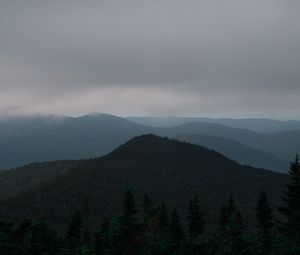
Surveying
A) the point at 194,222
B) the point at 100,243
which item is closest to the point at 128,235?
the point at 100,243

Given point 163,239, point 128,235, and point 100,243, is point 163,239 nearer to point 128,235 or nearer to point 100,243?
point 128,235

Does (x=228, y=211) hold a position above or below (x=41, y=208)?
above

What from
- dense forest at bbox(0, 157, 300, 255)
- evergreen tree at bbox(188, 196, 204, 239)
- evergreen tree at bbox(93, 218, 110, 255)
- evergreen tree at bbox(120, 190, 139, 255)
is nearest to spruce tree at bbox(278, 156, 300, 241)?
dense forest at bbox(0, 157, 300, 255)

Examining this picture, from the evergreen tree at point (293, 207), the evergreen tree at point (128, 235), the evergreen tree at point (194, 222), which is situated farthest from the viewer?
the evergreen tree at point (194, 222)

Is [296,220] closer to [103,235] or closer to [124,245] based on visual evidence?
[124,245]

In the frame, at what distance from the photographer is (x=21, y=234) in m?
58.4

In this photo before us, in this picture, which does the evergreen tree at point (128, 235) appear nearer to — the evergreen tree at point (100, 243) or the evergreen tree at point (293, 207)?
the evergreen tree at point (100, 243)

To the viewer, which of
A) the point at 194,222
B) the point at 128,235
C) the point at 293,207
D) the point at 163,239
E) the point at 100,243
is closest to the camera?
the point at 293,207

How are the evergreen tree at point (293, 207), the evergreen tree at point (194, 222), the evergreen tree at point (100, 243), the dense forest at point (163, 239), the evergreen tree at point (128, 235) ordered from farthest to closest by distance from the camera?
1. the evergreen tree at point (194, 222)
2. the evergreen tree at point (100, 243)
3. the evergreen tree at point (128, 235)
4. the evergreen tree at point (293, 207)
5. the dense forest at point (163, 239)

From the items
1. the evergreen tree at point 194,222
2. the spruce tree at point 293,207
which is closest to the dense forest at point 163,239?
the spruce tree at point 293,207

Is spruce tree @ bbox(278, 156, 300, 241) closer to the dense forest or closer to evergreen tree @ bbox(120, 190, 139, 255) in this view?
the dense forest

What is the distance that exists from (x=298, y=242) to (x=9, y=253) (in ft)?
90.2

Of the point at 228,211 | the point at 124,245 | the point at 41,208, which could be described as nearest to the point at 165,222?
the point at 228,211

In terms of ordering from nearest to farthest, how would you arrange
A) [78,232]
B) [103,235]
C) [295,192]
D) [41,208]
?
[295,192]
[103,235]
[78,232]
[41,208]
